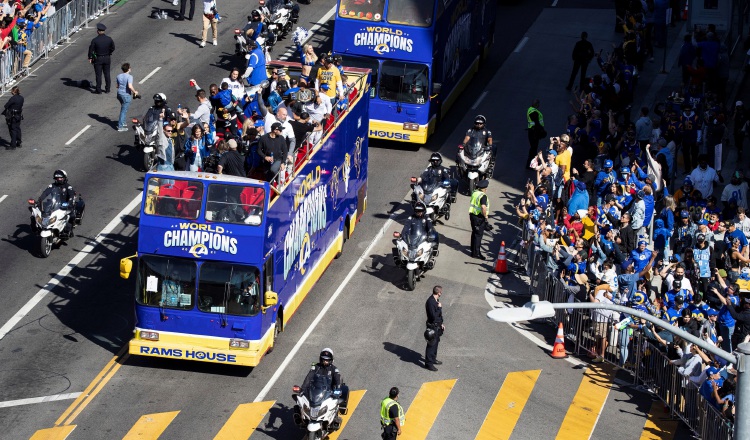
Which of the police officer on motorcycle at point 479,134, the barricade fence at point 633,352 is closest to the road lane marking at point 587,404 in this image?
the barricade fence at point 633,352

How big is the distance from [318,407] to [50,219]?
32.8 feet

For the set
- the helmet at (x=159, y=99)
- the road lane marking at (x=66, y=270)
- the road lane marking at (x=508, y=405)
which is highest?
the helmet at (x=159, y=99)

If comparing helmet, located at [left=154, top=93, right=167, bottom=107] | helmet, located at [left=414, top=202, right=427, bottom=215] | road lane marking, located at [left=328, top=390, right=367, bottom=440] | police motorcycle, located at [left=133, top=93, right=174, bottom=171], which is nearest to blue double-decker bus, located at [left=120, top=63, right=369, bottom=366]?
road lane marking, located at [left=328, top=390, right=367, bottom=440]

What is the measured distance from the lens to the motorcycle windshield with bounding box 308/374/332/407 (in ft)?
81.9

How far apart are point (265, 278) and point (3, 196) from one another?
442 inches

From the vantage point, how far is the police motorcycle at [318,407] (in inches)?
981

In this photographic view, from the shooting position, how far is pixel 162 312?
2639 cm

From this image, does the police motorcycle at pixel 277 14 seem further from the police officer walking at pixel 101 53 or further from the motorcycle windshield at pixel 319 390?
the motorcycle windshield at pixel 319 390

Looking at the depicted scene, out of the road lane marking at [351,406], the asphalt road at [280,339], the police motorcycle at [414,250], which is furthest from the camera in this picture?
the police motorcycle at [414,250]

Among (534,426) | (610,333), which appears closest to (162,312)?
(534,426)

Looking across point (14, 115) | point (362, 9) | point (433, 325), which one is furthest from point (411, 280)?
point (14, 115)

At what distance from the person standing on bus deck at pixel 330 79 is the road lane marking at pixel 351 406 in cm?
818

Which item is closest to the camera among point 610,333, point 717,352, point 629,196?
point 717,352

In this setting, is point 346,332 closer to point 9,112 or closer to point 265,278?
point 265,278
